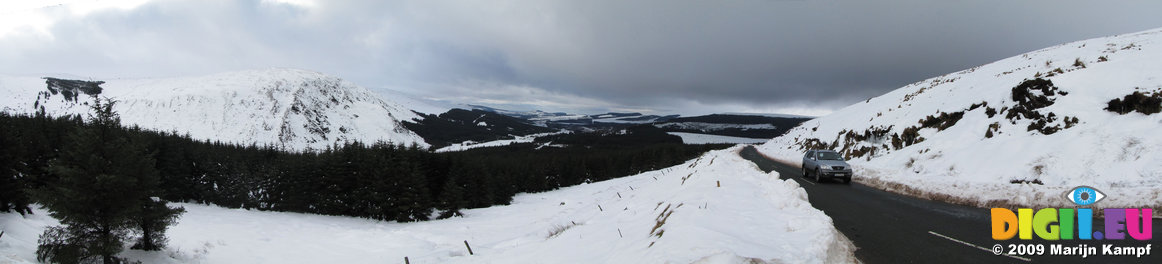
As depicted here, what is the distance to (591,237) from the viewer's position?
1305 cm

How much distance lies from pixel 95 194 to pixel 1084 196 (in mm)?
30175

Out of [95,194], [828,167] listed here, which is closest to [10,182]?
[95,194]

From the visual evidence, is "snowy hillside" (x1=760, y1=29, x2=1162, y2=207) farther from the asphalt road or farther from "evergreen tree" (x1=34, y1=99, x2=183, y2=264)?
"evergreen tree" (x1=34, y1=99, x2=183, y2=264)

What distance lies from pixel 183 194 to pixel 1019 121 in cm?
6836

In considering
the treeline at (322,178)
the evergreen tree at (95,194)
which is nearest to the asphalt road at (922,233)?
the evergreen tree at (95,194)

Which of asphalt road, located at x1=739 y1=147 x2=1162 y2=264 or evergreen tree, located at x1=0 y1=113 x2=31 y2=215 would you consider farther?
evergreen tree, located at x1=0 y1=113 x2=31 y2=215

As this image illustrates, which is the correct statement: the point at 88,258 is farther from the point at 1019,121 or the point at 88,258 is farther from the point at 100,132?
the point at 1019,121

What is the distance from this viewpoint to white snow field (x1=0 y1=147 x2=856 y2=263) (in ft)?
25.6

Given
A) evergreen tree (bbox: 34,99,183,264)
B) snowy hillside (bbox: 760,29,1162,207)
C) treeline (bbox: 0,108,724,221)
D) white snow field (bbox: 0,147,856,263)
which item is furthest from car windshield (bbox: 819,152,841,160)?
treeline (bbox: 0,108,724,221)

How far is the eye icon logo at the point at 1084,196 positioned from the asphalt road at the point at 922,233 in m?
1.89

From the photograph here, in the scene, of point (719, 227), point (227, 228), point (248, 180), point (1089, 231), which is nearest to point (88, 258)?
point (227, 228)

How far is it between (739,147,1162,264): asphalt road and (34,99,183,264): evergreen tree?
22.0 m

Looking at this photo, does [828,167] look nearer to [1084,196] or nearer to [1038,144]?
[1038,144]

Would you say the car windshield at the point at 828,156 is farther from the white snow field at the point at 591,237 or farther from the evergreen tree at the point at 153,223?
the evergreen tree at the point at 153,223
